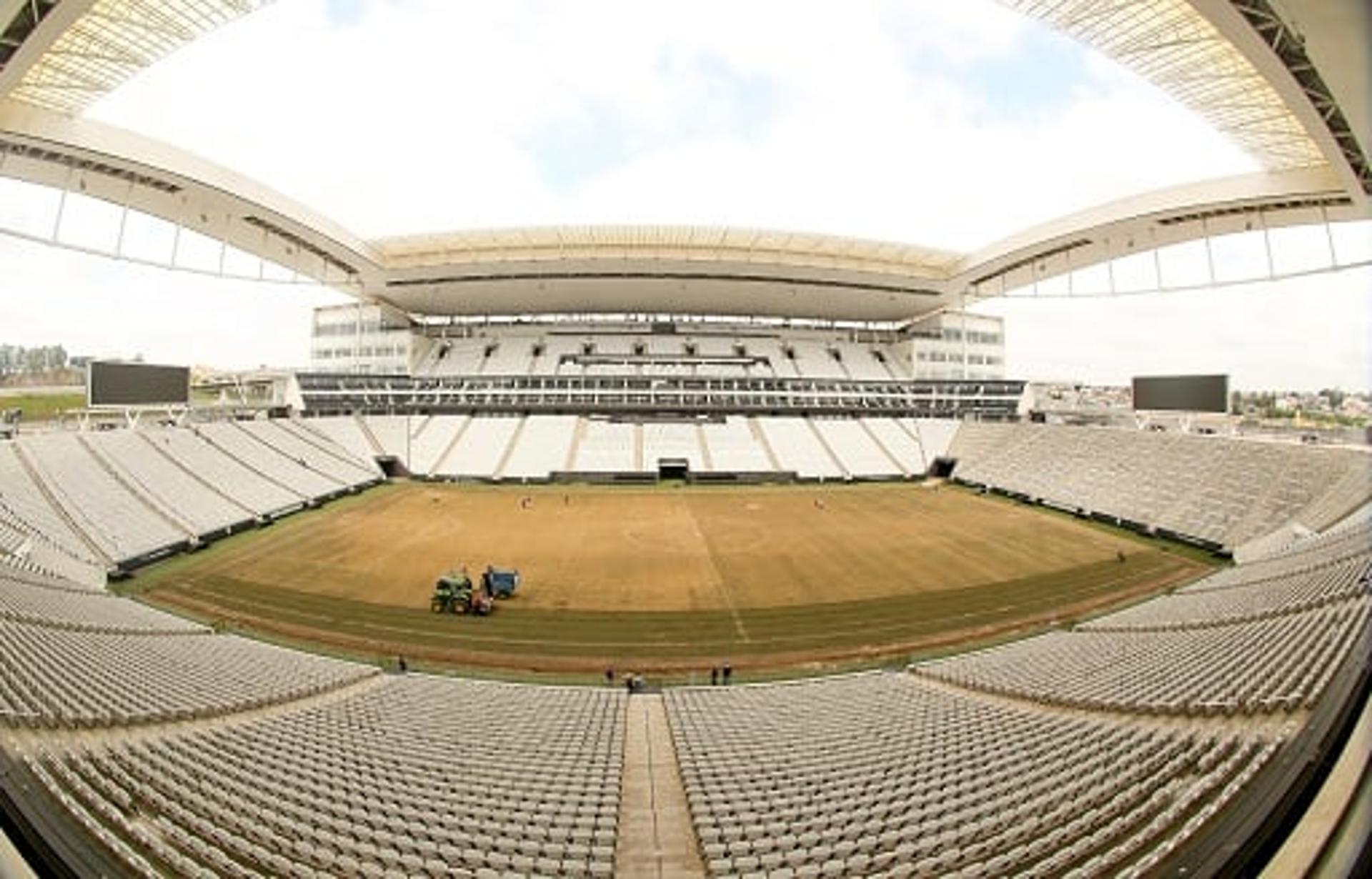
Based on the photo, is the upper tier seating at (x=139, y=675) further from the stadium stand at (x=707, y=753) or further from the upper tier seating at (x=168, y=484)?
the upper tier seating at (x=168, y=484)

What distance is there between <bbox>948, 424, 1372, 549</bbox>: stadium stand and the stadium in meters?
0.30

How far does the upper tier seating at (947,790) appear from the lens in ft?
21.0

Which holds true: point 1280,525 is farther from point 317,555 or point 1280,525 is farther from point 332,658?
point 317,555

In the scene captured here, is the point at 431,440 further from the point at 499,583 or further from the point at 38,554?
the point at 499,583

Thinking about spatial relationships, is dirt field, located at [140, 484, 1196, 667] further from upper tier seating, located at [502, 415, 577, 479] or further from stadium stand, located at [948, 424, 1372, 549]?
upper tier seating, located at [502, 415, 577, 479]

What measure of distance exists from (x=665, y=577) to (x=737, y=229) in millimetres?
32816

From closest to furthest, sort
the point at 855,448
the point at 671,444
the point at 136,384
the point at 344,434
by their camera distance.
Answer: the point at 136,384
the point at 344,434
the point at 671,444
the point at 855,448

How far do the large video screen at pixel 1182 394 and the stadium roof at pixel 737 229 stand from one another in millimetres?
10463

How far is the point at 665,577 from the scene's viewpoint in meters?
25.1

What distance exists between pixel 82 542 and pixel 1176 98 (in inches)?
1918

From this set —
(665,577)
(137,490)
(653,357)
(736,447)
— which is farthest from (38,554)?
(653,357)

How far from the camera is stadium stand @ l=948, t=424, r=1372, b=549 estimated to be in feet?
91.1

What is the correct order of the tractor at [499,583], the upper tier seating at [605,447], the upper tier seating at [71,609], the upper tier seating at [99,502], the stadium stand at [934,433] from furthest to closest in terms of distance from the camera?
the stadium stand at [934,433]
the upper tier seating at [605,447]
the upper tier seating at [99,502]
the tractor at [499,583]
the upper tier seating at [71,609]

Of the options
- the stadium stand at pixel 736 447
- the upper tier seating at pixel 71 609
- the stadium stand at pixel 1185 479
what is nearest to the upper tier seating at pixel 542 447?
the stadium stand at pixel 736 447
